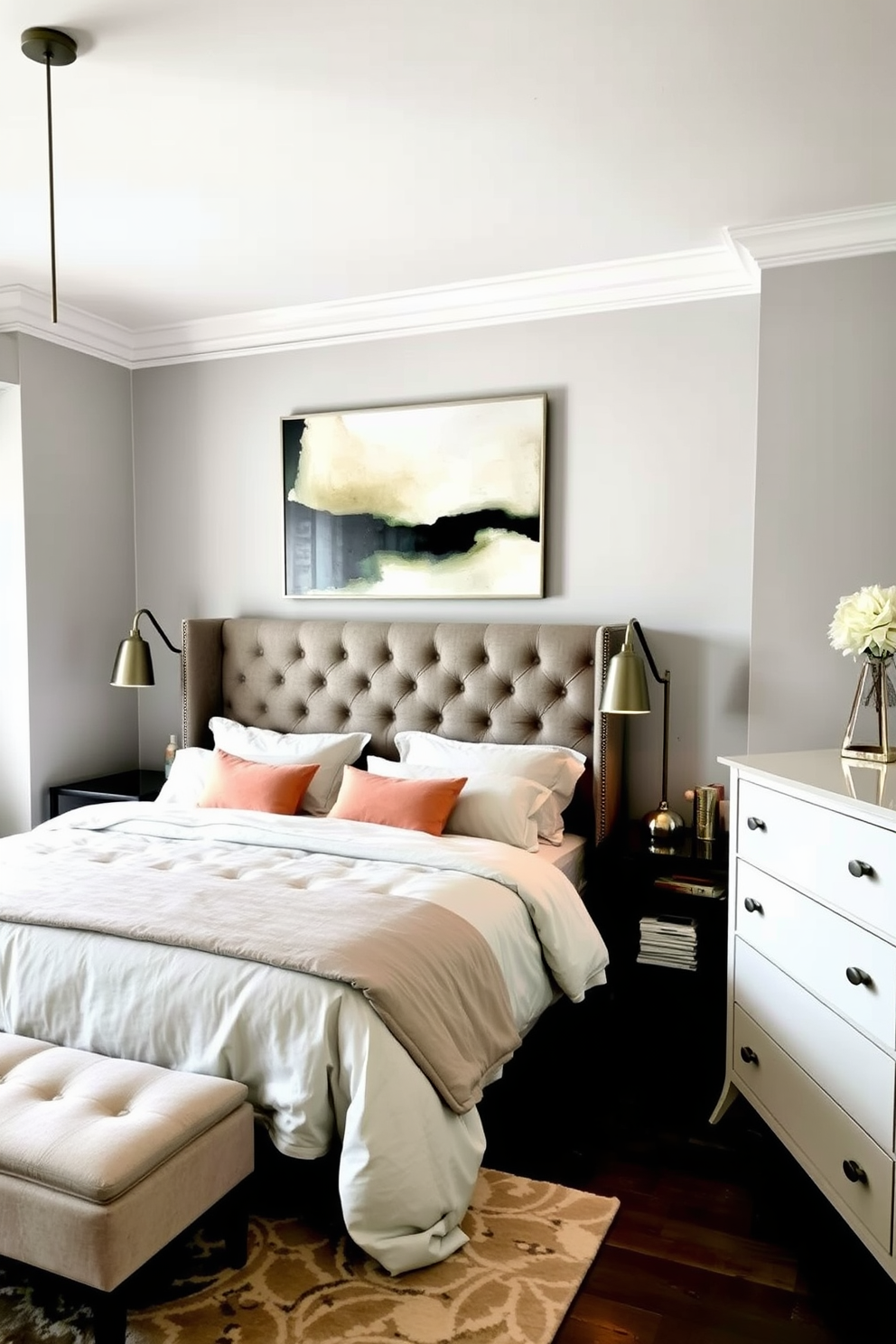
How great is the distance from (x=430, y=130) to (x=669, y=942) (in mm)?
2459

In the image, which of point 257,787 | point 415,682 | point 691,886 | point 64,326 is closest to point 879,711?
point 691,886

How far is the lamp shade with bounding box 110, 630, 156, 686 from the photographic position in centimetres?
386

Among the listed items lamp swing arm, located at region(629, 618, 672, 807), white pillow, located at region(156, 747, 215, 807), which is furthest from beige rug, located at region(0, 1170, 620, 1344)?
white pillow, located at region(156, 747, 215, 807)

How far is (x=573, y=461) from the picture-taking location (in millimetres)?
3625

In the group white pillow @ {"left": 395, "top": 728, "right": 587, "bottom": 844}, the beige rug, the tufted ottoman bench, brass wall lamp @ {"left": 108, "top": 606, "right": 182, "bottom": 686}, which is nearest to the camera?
the tufted ottoman bench

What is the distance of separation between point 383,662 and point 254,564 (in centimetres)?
83

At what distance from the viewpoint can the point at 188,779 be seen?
3654mm

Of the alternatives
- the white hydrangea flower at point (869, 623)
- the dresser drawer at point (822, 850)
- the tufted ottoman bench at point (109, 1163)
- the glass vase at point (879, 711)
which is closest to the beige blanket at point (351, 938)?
the tufted ottoman bench at point (109, 1163)

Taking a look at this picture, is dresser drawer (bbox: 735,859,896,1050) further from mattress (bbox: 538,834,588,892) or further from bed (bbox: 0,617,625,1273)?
mattress (bbox: 538,834,588,892)

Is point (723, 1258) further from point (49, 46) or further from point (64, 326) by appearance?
point (64, 326)

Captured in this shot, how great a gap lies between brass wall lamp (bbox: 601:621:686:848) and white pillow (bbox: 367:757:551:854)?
38 cm

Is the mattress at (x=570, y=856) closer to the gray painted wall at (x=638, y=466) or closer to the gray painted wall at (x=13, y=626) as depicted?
the gray painted wall at (x=638, y=466)

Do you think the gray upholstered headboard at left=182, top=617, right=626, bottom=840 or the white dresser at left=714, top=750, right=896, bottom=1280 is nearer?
the white dresser at left=714, top=750, right=896, bottom=1280

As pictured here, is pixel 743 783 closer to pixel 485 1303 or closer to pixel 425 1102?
pixel 425 1102
